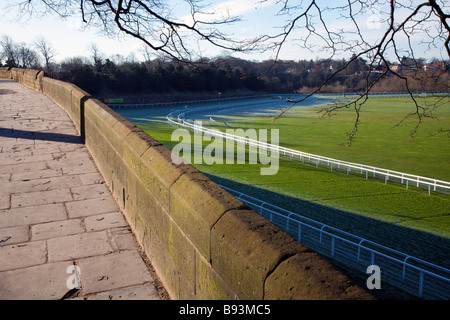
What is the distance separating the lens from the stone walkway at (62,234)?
3.11 m

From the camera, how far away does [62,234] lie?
405cm

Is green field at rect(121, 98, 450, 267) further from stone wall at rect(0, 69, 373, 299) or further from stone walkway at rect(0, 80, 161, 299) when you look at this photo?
stone wall at rect(0, 69, 373, 299)

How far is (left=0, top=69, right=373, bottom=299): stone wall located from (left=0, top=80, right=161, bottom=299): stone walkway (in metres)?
0.23

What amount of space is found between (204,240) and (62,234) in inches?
90.3

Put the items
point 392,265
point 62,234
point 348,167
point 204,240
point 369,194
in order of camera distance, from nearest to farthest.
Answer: point 204,240 → point 62,234 → point 392,265 → point 369,194 → point 348,167

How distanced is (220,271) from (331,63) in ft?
18.3

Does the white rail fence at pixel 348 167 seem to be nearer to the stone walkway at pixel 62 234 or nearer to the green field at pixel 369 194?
the green field at pixel 369 194

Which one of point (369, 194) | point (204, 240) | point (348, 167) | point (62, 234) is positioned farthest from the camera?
point (348, 167)

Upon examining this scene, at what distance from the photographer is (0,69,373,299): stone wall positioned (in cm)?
167

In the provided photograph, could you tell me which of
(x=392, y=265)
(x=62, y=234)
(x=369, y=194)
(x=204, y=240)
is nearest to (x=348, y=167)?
(x=369, y=194)

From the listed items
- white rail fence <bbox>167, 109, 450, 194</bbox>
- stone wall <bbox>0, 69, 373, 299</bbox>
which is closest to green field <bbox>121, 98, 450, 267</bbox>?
white rail fence <bbox>167, 109, 450, 194</bbox>

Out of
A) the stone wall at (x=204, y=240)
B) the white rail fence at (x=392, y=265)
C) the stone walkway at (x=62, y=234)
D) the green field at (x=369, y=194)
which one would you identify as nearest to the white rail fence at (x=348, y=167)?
the green field at (x=369, y=194)

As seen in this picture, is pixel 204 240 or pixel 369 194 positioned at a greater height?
pixel 204 240

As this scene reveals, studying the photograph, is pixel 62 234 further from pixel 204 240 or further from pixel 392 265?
pixel 392 265
